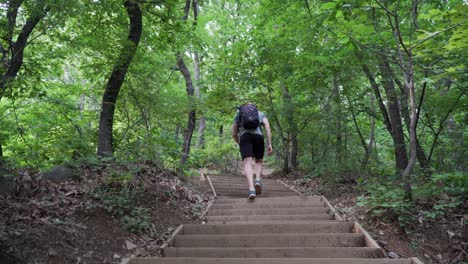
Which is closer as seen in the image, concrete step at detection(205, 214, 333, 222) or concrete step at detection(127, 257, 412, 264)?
concrete step at detection(127, 257, 412, 264)

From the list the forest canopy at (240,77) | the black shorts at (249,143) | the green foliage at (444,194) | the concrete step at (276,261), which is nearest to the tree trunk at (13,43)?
the forest canopy at (240,77)

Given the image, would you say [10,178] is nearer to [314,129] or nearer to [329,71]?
[329,71]

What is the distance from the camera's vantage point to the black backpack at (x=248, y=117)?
21.5 feet

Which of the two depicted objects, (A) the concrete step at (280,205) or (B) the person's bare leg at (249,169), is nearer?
(A) the concrete step at (280,205)

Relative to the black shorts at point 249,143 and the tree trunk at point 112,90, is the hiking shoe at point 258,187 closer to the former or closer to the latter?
the black shorts at point 249,143

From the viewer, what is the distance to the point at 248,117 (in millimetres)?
6570

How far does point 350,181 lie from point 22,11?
770 cm

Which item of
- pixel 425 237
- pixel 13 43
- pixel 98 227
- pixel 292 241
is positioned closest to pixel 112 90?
pixel 13 43

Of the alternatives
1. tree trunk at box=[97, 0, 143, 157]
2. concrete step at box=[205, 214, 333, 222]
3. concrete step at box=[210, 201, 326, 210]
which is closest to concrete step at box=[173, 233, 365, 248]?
concrete step at box=[205, 214, 333, 222]

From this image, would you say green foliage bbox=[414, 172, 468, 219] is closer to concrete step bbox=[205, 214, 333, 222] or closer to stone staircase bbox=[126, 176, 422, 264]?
stone staircase bbox=[126, 176, 422, 264]

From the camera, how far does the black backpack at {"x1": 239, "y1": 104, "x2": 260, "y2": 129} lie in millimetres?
6547

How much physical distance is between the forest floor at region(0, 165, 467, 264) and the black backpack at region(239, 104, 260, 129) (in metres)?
2.07

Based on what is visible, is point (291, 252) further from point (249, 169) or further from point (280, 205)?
point (249, 169)

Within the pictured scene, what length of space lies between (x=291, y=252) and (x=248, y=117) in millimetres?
3246
